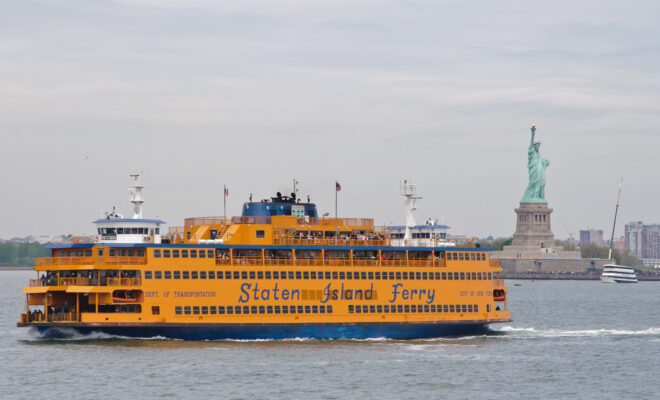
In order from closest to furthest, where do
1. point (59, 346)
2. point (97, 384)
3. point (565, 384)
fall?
point (97, 384) < point (565, 384) < point (59, 346)

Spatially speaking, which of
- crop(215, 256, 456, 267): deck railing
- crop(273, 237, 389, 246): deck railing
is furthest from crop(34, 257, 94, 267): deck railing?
crop(273, 237, 389, 246): deck railing

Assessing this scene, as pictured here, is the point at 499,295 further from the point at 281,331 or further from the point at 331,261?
the point at 281,331

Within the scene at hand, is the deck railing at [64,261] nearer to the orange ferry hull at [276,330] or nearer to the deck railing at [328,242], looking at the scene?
the orange ferry hull at [276,330]

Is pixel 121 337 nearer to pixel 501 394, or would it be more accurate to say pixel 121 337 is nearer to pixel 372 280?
pixel 372 280

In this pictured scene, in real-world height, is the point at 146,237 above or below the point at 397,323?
above

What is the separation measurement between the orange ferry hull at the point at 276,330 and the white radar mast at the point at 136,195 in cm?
953

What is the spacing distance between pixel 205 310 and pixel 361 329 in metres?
9.38

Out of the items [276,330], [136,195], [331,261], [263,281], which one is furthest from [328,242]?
[136,195]

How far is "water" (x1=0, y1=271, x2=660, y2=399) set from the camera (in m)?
47.5

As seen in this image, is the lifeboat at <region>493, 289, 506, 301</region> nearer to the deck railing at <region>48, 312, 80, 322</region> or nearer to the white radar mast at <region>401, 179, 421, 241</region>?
the white radar mast at <region>401, 179, 421, 241</region>

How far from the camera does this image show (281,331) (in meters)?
61.2

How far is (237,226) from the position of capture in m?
63.0

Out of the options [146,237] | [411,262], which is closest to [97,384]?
[146,237]

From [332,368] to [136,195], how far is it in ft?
64.5
